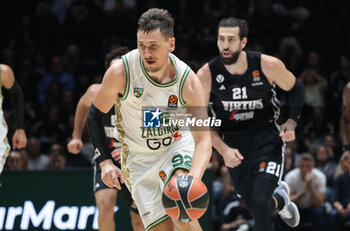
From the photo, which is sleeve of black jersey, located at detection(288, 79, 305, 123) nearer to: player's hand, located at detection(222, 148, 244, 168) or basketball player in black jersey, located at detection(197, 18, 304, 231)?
basketball player in black jersey, located at detection(197, 18, 304, 231)

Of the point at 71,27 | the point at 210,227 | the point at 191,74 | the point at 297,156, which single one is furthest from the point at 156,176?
the point at 71,27

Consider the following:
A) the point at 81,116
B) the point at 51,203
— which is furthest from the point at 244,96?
the point at 51,203

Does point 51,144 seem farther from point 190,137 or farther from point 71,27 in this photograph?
point 190,137

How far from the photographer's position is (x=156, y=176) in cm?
490

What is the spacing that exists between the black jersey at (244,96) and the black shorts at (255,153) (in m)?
0.09

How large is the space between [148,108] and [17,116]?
7.89ft

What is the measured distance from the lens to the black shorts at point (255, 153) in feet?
19.6

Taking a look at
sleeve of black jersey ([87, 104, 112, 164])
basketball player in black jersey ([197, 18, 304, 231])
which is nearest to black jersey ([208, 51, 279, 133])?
basketball player in black jersey ([197, 18, 304, 231])

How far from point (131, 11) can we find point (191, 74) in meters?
8.32

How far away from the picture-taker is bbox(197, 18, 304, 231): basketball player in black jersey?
6098 millimetres

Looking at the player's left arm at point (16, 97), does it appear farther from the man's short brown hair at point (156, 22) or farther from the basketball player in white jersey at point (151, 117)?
the man's short brown hair at point (156, 22)

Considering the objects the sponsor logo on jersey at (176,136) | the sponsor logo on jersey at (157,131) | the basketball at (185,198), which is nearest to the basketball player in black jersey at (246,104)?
the sponsor logo on jersey at (176,136)

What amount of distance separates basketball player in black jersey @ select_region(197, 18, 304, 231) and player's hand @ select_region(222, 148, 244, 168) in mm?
120

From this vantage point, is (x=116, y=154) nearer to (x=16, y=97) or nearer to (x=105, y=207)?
(x=105, y=207)
